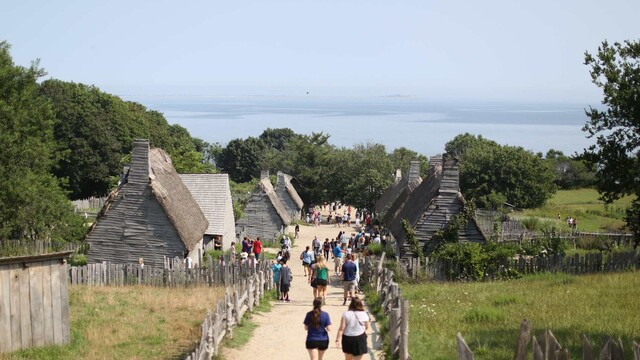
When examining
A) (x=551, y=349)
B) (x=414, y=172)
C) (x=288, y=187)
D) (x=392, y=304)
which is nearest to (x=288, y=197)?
(x=288, y=187)

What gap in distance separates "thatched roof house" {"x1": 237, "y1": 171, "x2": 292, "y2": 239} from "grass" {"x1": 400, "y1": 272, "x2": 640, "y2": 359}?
2909cm

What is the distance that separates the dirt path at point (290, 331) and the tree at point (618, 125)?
10.5 meters

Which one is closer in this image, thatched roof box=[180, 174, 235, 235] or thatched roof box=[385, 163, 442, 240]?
thatched roof box=[385, 163, 442, 240]

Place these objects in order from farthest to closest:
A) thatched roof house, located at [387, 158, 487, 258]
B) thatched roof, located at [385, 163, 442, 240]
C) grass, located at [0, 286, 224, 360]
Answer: thatched roof, located at [385, 163, 442, 240], thatched roof house, located at [387, 158, 487, 258], grass, located at [0, 286, 224, 360]

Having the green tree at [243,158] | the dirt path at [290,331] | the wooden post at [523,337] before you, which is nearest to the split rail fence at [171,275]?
the dirt path at [290,331]

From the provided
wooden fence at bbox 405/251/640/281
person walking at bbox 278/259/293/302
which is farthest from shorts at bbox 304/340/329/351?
wooden fence at bbox 405/251/640/281

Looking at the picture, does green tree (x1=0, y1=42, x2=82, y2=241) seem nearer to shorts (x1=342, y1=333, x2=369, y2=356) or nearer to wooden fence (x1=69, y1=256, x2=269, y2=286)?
wooden fence (x1=69, y1=256, x2=269, y2=286)

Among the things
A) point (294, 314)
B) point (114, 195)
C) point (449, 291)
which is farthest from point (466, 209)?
point (114, 195)

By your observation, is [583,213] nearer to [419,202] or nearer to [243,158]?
[419,202]

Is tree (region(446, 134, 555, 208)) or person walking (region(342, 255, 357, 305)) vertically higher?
tree (region(446, 134, 555, 208))

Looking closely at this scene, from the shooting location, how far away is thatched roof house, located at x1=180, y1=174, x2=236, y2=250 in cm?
4341

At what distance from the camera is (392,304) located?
787 inches

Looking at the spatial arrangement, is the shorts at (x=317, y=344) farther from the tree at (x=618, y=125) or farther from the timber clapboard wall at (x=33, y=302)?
the tree at (x=618, y=125)

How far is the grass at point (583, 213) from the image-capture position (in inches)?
2425
